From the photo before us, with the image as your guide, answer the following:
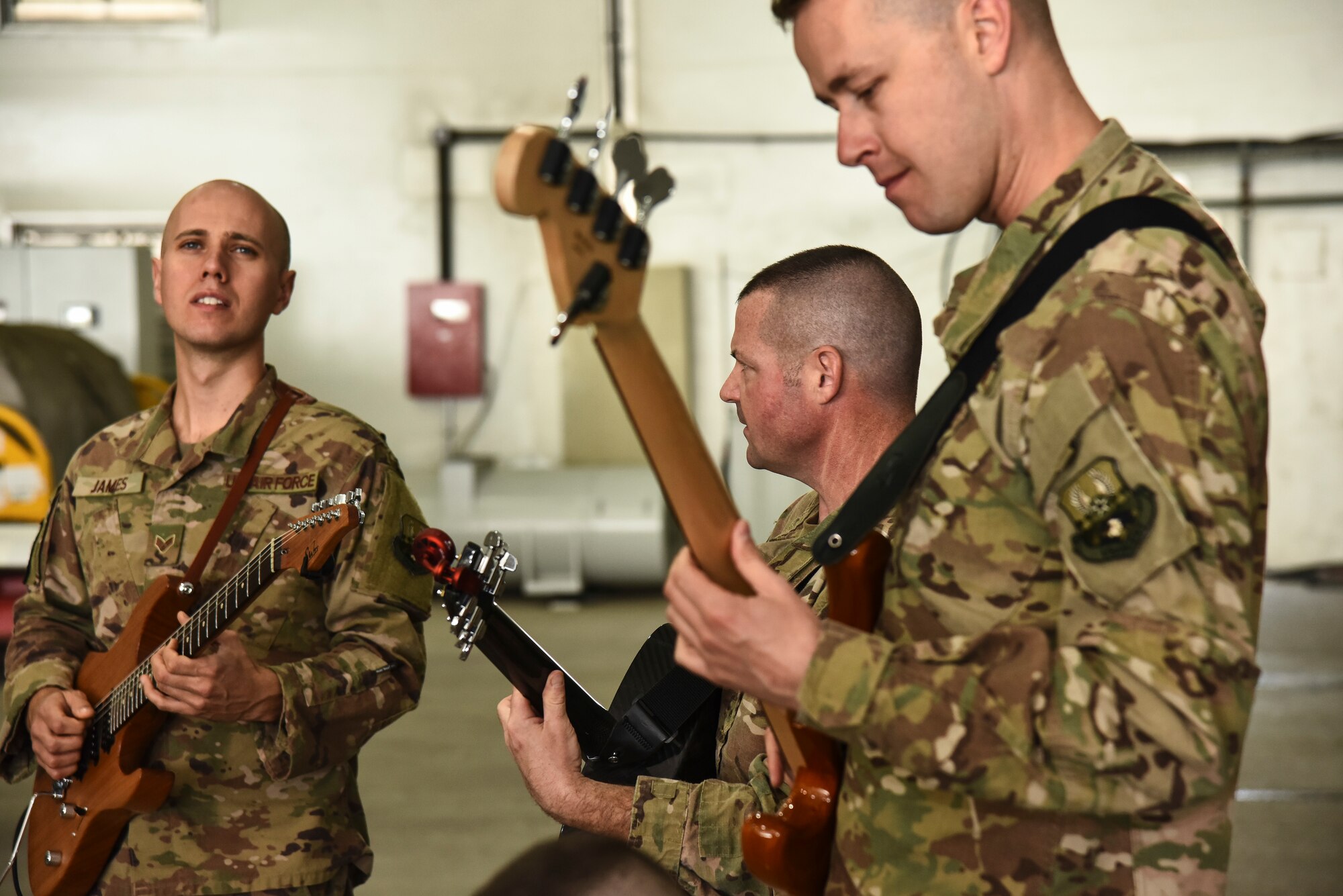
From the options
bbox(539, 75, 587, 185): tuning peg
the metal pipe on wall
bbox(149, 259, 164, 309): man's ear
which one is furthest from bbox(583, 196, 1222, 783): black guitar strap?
the metal pipe on wall

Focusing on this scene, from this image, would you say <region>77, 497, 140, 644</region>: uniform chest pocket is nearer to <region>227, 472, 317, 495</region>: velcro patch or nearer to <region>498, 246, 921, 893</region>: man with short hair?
<region>227, 472, 317, 495</region>: velcro patch

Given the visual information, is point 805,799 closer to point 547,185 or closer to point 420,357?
point 547,185

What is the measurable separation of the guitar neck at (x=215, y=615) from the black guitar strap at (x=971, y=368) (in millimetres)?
1103

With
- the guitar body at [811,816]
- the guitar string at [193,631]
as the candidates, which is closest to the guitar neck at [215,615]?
the guitar string at [193,631]

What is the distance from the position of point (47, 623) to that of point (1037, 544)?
6.27ft

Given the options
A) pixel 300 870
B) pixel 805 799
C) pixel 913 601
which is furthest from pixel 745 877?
pixel 300 870

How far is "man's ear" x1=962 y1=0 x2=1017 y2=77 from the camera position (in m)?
1.15

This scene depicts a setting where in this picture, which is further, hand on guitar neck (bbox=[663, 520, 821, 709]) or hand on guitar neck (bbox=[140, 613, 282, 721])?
hand on guitar neck (bbox=[140, 613, 282, 721])

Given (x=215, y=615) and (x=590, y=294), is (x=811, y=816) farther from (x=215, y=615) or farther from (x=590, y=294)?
(x=215, y=615)

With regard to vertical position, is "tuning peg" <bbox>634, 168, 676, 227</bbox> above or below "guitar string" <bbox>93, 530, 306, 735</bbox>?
above

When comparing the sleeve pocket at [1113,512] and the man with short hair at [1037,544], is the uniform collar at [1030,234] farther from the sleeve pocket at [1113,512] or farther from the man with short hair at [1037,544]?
the sleeve pocket at [1113,512]

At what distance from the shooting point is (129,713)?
2.11 m

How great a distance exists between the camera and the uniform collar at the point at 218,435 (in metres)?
2.28

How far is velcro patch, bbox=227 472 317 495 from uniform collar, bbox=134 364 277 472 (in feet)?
0.23
